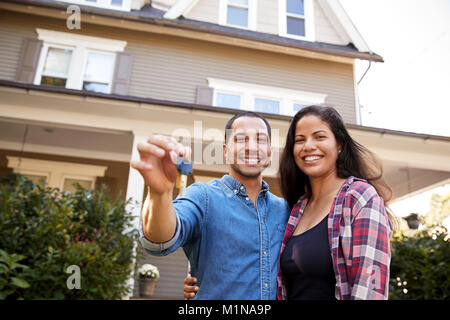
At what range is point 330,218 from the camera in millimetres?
1468

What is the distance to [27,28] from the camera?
28.8 feet

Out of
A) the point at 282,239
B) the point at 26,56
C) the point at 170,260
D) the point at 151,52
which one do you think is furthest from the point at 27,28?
the point at 282,239

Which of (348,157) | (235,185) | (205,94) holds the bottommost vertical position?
(235,185)

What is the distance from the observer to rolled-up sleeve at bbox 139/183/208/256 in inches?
52.0

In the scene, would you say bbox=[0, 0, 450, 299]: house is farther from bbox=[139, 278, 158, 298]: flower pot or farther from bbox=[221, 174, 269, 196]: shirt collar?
bbox=[221, 174, 269, 196]: shirt collar

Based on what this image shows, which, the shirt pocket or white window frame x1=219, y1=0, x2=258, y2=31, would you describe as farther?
white window frame x1=219, y1=0, x2=258, y2=31

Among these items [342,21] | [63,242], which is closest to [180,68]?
[342,21]

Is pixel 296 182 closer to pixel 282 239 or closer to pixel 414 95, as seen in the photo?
pixel 282 239

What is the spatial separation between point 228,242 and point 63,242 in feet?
11.3

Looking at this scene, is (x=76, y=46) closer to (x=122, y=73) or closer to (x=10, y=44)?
(x=122, y=73)

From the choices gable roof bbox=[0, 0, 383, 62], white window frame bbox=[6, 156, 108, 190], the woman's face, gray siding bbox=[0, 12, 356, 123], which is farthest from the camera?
gray siding bbox=[0, 12, 356, 123]

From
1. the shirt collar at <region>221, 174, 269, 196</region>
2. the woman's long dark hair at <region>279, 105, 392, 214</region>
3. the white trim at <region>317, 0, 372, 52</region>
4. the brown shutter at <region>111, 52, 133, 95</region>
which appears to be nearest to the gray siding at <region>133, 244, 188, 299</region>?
the brown shutter at <region>111, 52, 133, 95</region>

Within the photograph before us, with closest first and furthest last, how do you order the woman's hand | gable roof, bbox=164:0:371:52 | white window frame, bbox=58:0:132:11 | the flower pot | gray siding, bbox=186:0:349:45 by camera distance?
the woman's hand → the flower pot → white window frame, bbox=58:0:132:11 → gray siding, bbox=186:0:349:45 → gable roof, bbox=164:0:371:52

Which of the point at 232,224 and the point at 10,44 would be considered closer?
the point at 232,224
